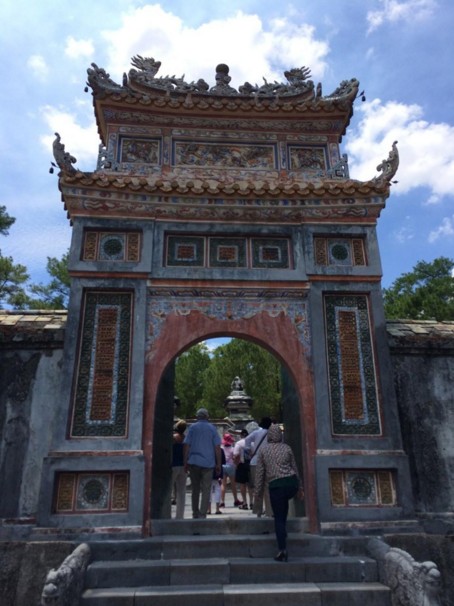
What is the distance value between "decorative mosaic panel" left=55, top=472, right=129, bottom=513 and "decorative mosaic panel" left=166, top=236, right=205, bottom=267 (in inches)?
128

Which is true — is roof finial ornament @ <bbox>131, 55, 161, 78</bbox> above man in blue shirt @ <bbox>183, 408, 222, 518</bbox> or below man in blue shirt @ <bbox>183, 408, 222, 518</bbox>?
above

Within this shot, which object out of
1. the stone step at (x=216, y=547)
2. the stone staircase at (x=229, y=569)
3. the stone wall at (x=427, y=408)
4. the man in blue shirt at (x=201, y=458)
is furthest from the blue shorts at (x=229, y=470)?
the stone wall at (x=427, y=408)

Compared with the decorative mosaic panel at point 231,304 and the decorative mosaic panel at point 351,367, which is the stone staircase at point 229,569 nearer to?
the decorative mosaic panel at point 351,367

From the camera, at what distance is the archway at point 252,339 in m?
7.23

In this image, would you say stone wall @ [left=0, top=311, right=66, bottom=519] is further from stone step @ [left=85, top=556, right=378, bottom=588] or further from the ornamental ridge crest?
the ornamental ridge crest

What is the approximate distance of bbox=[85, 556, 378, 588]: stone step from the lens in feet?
18.8

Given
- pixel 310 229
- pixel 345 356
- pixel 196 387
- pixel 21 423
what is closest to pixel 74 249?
pixel 21 423

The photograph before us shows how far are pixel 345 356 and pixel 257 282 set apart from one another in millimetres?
1749

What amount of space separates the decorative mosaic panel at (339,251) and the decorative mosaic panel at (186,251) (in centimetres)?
185

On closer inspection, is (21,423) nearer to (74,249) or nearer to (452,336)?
(74,249)

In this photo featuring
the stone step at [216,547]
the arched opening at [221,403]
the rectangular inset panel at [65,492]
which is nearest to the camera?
the stone step at [216,547]

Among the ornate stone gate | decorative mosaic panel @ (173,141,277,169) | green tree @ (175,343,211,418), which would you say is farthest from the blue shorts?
green tree @ (175,343,211,418)

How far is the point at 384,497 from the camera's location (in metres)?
6.93

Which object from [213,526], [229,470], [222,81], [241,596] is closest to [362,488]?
[213,526]
